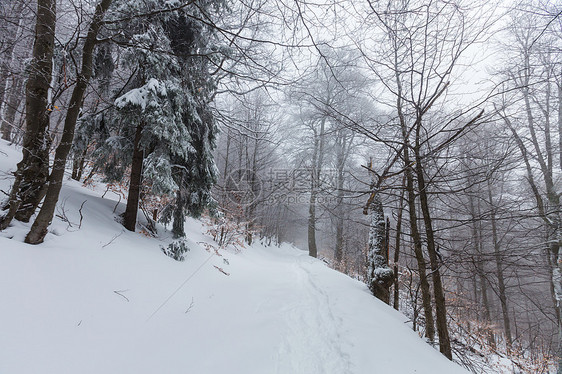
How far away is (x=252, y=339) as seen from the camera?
2520 mm

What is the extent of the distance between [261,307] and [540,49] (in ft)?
23.0

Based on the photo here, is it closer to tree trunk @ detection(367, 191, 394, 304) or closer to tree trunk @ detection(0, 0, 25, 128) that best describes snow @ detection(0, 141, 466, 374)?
tree trunk @ detection(367, 191, 394, 304)

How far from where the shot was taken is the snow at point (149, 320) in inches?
60.5

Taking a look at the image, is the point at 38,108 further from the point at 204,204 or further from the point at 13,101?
the point at 13,101

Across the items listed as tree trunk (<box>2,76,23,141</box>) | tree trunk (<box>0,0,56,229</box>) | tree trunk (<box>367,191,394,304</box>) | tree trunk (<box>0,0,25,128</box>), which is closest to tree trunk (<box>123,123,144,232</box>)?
tree trunk (<box>2,76,23,141</box>)

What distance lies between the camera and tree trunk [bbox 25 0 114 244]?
217cm

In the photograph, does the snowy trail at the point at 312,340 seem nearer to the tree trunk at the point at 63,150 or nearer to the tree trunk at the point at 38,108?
the tree trunk at the point at 63,150

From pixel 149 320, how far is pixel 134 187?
2852mm

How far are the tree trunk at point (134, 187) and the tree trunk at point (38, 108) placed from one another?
5.74 ft

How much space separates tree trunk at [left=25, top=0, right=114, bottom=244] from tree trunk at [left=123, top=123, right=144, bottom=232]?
180 centimetres

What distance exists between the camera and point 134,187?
419 cm

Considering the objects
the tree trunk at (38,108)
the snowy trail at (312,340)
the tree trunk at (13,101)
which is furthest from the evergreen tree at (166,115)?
the snowy trail at (312,340)

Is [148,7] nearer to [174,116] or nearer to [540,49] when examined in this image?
[174,116]

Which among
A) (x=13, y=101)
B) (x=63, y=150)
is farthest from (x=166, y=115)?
(x=13, y=101)
